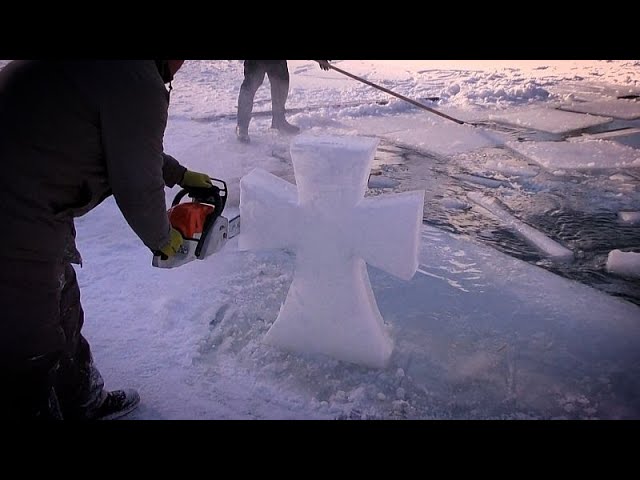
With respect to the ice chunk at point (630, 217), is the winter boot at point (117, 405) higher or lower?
lower

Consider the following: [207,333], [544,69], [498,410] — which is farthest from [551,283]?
[544,69]

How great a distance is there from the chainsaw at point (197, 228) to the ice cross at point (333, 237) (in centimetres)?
20

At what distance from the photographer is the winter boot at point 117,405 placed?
1.93 meters

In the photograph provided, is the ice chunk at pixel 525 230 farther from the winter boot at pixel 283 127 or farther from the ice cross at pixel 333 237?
the winter boot at pixel 283 127

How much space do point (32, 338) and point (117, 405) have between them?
512 mm

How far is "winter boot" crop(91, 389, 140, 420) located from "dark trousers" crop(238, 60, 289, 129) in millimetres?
3960

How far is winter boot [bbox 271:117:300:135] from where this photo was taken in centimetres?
595

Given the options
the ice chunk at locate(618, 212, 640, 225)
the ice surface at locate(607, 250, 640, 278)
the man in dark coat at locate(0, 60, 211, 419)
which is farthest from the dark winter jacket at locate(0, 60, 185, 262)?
the ice chunk at locate(618, 212, 640, 225)

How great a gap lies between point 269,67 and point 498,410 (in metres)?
4.47

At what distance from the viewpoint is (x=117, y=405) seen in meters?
1.96

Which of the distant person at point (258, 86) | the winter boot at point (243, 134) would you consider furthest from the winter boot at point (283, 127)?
the winter boot at point (243, 134)

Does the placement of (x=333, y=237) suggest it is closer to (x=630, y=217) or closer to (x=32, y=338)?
(x=32, y=338)

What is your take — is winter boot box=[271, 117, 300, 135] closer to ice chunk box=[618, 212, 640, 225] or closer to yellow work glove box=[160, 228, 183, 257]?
ice chunk box=[618, 212, 640, 225]

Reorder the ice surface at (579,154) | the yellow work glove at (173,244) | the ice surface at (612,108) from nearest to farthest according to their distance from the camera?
the yellow work glove at (173,244) < the ice surface at (579,154) < the ice surface at (612,108)
